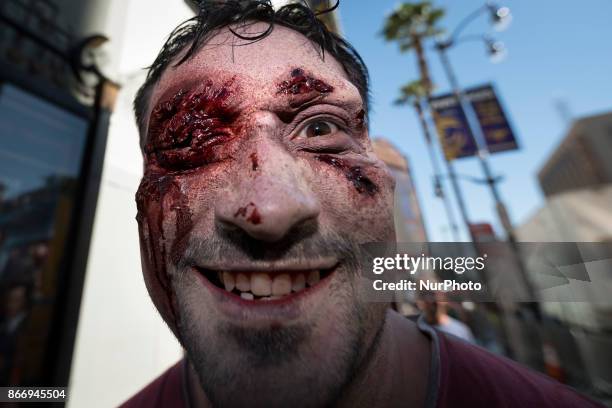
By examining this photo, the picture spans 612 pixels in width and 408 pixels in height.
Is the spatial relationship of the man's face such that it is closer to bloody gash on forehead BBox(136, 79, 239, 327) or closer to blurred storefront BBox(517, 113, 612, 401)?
bloody gash on forehead BBox(136, 79, 239, 327)

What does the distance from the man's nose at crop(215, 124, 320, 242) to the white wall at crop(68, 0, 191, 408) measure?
185 centimetres

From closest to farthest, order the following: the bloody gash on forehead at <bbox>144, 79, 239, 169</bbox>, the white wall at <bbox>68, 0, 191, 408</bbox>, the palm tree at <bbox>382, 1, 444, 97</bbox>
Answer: the bloody gash on forehead at <bbox>144, 79, 239, 169</bbox> < the white wall at <bbox>68, 0, 191, 408</bbox> < the palm tree at <bbox>382, 1, 444, 97</bbox>

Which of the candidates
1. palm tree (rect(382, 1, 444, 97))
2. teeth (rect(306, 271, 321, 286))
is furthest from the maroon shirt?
palm tree (rect(382, 1, 444, 97))

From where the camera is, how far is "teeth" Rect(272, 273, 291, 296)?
2.45 ft

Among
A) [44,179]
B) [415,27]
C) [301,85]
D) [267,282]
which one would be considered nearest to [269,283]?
[267,282]

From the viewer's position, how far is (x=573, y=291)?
1061 millimetres

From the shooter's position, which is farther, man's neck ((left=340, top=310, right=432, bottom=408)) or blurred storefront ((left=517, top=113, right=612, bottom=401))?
blurred storefront ((left=517, top=113, right=612, bottom=401))

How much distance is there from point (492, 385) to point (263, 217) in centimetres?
111

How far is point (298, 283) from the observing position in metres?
0.76

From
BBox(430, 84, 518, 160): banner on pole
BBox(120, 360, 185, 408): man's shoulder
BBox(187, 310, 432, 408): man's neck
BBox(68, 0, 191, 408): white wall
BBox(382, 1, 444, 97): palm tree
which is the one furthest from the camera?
BBox(382, 1, 444, 97): palm tree

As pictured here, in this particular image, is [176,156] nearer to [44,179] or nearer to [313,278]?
[313,278]

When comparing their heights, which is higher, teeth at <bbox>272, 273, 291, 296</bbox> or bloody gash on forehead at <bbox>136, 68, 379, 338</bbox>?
bloody gash on forehead at <bbox>136, 68, 379, 338</bbox>

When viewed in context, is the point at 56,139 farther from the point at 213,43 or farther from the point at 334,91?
the point at 334,91

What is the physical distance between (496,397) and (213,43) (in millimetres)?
1692
